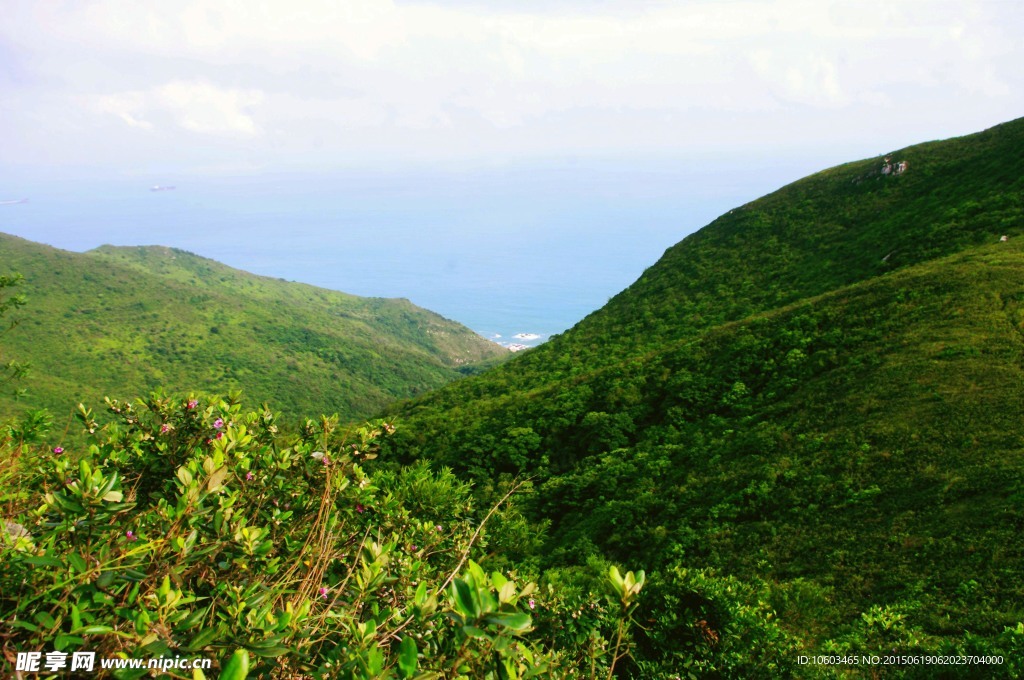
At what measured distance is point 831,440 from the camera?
11.5 meters

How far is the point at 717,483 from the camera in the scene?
1190 centimetres

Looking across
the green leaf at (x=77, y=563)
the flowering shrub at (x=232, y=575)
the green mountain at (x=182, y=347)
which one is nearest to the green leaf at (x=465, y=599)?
the flowering shrub at (x=232, y=575)

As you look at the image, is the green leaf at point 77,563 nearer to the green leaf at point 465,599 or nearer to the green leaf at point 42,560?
the green leaf at point 42,560

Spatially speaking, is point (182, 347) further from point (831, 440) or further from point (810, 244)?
point (831, 440)

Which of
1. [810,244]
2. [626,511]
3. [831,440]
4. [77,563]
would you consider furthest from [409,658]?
[810,244]

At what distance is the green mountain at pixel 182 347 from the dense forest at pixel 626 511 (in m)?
49.7

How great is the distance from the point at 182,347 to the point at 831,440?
92.1 metres

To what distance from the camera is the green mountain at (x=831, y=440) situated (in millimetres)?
7645

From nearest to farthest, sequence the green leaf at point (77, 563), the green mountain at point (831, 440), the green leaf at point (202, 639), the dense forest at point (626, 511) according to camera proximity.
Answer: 1. the green leaf at point (202, 639)
2. the green leaf at point (77, 563)
3. the dense forest at point (626, 511)
4. the green mountain at point (831, 440)

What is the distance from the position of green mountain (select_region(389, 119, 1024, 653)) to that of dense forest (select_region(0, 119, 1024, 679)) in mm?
63

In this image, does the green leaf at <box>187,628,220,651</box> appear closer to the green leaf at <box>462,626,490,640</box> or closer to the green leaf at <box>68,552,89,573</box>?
the green leaf at <box>68,552,89,573</box>

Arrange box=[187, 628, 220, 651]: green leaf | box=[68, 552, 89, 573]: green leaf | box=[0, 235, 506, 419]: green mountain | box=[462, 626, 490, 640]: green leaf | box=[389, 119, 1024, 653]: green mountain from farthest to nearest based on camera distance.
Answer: box=[0, 235, 506, 419]: green mountain < box=[389, 119, 1024, 653]: green mountain < box=[68, 552, 89, 573]: green leaf < box=[187, 628, 220, 651]: green leaf < box=[462, 626, 490, 640]: green leaf

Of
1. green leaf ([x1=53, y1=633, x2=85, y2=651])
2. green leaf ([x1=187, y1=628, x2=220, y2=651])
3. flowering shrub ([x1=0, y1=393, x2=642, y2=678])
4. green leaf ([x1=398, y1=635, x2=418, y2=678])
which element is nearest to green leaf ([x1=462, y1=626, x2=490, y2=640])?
flowering shrub ([x1=0, y1=393, x2=642, y2=678])

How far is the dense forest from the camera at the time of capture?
8.11ft
